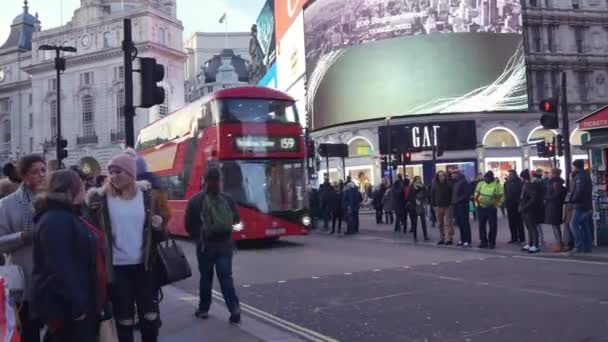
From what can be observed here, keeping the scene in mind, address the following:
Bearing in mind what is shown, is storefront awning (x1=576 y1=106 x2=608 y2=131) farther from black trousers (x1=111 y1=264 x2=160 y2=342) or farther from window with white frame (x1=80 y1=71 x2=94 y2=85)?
window with white frame (x1=80 y1=71 x2=94 y2=85)

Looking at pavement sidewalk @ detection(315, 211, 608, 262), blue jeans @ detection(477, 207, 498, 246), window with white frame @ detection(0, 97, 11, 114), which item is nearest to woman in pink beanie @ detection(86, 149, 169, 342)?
pavement sidewalk @ detection(315, 211, 608, 262)

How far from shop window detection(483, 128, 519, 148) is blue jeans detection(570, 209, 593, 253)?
3186 centimetres

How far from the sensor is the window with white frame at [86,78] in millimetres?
82875

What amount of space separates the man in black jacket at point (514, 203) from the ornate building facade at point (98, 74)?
66.9 meters

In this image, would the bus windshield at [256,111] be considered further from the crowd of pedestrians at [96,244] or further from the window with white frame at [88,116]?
the window with white frame at [88,116]

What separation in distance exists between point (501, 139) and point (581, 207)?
32.6 meters

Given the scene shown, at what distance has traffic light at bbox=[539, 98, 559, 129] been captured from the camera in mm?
14719

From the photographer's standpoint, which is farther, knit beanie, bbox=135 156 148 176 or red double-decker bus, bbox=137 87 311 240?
red double-decker bus, bbox=137 87 311 240

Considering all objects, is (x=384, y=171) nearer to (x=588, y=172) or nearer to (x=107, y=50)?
(x=588, y=172)

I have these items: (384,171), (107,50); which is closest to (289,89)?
(384,171)

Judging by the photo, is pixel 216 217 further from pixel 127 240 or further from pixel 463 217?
pixel 463 217

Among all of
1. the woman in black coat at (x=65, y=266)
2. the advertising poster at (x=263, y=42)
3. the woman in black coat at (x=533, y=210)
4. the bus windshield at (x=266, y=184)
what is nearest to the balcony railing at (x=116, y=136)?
the advertising poster at (x=263, y=42)

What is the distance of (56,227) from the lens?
389cm

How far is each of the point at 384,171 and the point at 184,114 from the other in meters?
27.3
